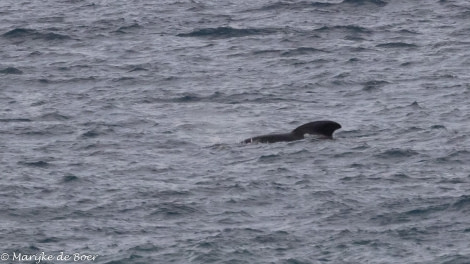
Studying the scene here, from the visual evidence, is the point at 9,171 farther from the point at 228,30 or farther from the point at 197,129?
the point at 228,30

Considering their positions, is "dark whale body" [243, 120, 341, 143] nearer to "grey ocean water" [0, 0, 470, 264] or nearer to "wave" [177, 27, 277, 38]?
"grey ocean water" [0, 0, 470, 264]

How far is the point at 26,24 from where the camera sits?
154 feet

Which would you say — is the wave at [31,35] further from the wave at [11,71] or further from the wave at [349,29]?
the wave at [349,29]

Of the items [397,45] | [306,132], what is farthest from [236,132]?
[397,45]

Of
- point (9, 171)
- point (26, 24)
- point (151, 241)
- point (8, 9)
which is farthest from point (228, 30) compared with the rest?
point (151, 241)

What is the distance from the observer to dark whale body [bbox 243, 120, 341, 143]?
1155 inches

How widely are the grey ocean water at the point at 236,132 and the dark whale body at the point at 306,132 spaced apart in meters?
0.33

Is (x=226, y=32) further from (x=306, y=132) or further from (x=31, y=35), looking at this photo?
(x=306, y=132)

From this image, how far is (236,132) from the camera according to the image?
31.0 meters

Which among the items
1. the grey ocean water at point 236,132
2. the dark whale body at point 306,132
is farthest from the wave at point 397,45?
the dark whale body at point 306,132

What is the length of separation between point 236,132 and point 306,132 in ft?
7.24

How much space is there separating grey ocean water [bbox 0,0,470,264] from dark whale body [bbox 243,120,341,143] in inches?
12.8

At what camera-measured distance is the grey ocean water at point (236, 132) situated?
73.4ft

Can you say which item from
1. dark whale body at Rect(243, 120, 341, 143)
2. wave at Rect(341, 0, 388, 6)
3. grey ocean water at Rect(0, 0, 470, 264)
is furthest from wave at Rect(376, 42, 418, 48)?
dark whale body at Rect(243, 120, 341, 143)
